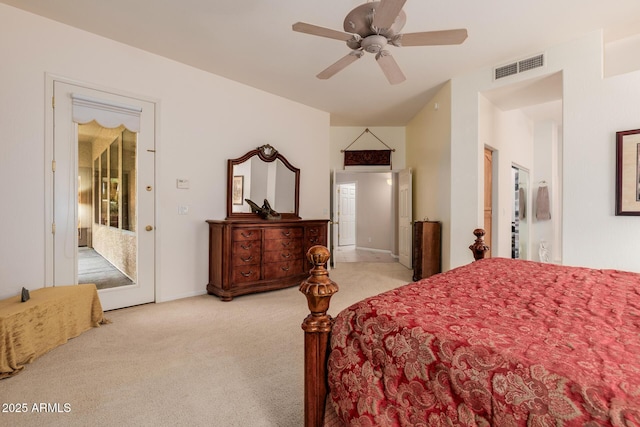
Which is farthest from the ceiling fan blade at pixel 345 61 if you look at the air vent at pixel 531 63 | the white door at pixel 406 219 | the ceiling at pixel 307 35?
the white door at pixel 406 219

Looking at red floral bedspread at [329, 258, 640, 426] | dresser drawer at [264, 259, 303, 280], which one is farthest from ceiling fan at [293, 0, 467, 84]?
dresser drawer at [264, 259, 303, 280]

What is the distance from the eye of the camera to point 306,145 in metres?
5.10

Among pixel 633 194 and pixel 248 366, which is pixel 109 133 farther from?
pixel 633 194

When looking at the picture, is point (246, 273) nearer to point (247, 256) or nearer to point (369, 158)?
point (247, 256)

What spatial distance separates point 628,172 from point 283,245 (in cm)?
366

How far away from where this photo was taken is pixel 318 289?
117cm

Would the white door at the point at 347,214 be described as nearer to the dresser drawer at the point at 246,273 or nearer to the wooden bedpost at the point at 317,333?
the dresser drawer at the point at 246,273

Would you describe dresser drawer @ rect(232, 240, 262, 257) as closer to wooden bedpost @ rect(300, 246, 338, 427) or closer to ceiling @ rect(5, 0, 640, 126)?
ceiling @ rect(5, 0, 640, 126)

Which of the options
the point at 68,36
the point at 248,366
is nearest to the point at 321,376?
the point at 248,366

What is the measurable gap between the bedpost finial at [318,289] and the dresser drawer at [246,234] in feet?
8.47

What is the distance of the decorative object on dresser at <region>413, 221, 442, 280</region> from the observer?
14.5 feet

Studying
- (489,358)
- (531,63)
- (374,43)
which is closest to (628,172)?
(531,63)

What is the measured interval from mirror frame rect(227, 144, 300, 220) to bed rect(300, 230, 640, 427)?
308cm

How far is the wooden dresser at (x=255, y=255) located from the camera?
11.8 feet
